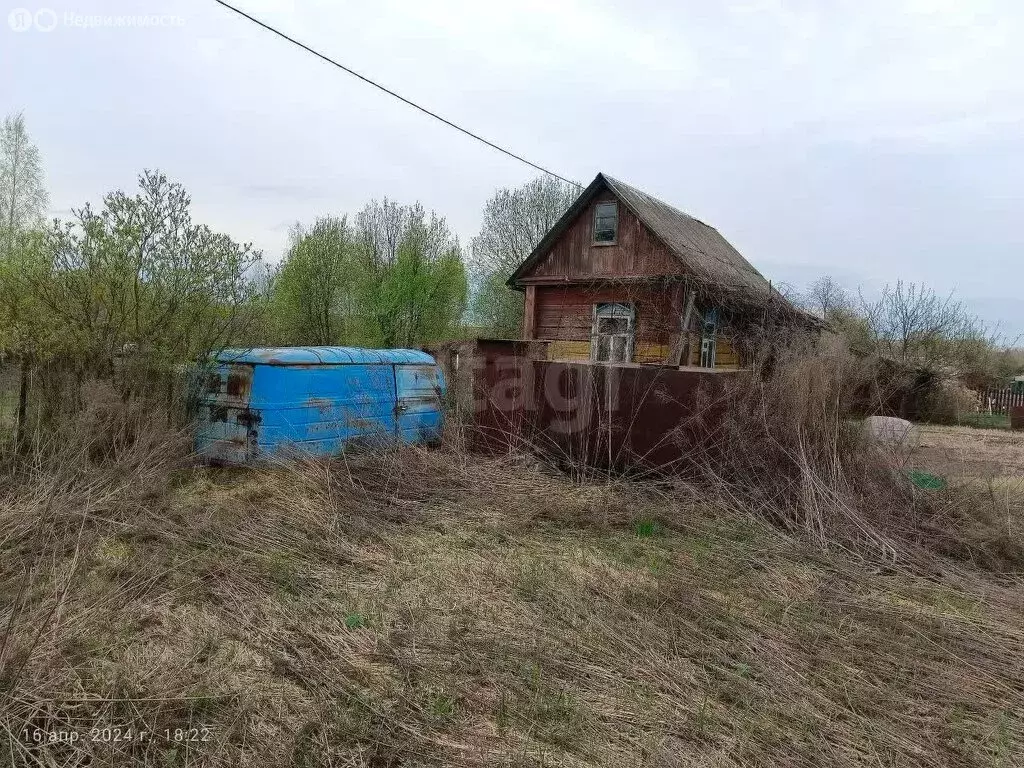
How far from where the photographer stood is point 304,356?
7.77m

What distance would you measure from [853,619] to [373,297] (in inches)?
993

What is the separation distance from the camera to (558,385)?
25.7 feet

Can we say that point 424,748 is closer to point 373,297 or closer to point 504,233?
point 373,297

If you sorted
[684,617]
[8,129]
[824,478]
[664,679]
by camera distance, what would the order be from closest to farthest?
[664,679] < [684,617] < [824,478] < [8,129]

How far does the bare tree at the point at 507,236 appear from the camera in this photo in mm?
30016

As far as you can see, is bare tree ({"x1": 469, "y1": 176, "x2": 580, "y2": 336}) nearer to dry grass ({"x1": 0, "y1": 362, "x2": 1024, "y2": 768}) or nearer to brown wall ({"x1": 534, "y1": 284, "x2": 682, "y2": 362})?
brown wall ({"x1": 534, "y1": 284, "x2": 682, "y2": 362})

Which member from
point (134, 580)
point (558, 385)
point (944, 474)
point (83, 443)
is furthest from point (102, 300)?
point (944, 474)

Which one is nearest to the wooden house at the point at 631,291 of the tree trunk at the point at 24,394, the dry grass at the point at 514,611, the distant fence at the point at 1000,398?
the dry grass at the point at 514,611

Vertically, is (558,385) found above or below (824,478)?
above

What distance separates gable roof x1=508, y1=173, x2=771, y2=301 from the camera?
50.1 ft

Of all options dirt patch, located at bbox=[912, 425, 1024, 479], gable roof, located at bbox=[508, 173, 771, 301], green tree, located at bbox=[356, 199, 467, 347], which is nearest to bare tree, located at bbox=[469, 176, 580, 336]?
green tree, located at bbox=[356, 199, 467, 347]

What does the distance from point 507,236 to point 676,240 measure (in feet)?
50.2

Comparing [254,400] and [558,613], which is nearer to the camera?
[558,613]

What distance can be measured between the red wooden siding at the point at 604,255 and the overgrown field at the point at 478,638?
10.9m
